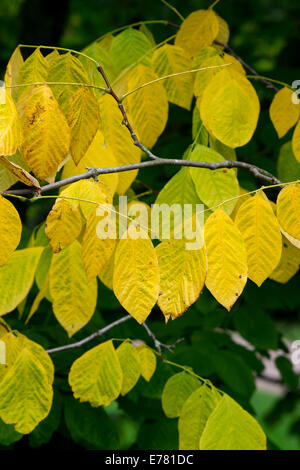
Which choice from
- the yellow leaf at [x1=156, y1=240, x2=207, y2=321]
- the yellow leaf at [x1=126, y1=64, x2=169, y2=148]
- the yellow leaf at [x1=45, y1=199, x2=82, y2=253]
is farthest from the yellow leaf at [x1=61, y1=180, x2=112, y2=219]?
the yellow leaf at [x1=126, y1=64, x2=169, y2=148]

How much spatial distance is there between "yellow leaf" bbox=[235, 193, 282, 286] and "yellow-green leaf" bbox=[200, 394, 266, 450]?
23 centimetres

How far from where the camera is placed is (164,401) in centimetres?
99

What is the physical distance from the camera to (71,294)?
36.7 inches

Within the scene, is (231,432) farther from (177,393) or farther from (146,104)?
(146,104)

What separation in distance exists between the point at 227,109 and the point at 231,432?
0.58m

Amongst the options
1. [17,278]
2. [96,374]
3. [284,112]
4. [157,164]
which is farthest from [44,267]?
[284,112]

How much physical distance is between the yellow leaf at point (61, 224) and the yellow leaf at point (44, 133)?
0.06 m

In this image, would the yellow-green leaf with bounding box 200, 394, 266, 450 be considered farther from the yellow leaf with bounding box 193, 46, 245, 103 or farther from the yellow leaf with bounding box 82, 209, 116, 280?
the yellow leaf with bounding box 193, 46, 245, 103

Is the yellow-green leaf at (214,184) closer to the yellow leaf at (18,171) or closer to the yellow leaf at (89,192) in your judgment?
the yellow leaf at (89,192)

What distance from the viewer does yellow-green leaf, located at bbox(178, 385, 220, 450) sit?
89 cm
